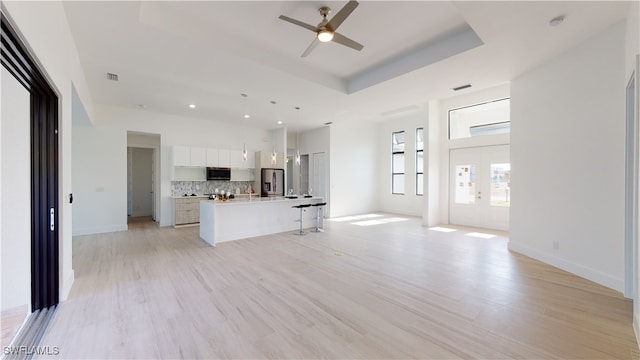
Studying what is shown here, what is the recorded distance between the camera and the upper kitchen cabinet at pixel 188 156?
23.3 ft

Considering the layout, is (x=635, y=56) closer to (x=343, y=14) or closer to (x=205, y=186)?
Result: (x=343, y=14)

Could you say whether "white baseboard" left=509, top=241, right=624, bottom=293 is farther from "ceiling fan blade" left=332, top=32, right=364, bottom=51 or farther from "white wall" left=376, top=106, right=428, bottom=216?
"white wall" left=376, top=106, right=428, bottom=216

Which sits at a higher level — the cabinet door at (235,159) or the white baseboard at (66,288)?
the cabinet door at (235,159)

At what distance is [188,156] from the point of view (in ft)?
23.9

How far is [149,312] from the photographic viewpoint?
103 inches

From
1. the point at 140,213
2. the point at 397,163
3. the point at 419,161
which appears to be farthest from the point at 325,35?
the point at 140,213

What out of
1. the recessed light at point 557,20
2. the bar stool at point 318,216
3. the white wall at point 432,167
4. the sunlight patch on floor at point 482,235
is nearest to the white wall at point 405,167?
the white wall at point 432,167

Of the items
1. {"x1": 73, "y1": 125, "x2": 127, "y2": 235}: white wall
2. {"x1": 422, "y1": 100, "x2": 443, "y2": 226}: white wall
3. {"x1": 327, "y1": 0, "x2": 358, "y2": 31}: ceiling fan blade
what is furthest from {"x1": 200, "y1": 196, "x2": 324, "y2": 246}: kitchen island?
{"x1": 327, "y1": 0, "x2": 358, "y2": 31}: ceiling fan blade

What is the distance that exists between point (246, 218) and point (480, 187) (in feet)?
19.8

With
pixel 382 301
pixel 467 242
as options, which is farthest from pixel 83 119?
pixel 467 242

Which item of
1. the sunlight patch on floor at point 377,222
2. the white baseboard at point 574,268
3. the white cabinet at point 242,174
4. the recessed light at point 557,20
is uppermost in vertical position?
the recessed light at point 557,20

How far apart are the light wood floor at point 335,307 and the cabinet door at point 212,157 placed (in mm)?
3467

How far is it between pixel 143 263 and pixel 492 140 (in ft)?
25.9

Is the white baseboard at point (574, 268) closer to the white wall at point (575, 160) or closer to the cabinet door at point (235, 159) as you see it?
the white wall at point (575, 160)
